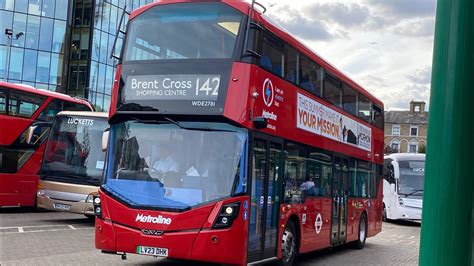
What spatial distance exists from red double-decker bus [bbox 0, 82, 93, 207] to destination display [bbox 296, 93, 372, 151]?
355 inches

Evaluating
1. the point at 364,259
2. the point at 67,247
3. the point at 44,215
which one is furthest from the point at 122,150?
the point at 44,215

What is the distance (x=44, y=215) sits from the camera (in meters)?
17.6

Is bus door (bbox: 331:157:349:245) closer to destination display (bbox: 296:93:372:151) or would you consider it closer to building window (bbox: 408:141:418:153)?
destination display (bbox: 296:93:372:151)

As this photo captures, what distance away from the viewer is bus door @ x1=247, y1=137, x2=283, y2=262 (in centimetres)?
817

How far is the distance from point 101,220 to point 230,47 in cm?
319

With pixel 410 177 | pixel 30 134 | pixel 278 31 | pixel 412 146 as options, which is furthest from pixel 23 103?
pixel 412 146

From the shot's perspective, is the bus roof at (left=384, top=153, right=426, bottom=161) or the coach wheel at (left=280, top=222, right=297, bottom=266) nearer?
the coach wheel at (left=280, top=222, right=297, bottom=266)

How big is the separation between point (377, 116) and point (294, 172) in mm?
7530

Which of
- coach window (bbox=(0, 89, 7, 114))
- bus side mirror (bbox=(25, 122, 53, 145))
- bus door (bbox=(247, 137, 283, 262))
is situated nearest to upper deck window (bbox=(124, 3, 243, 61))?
bus door (bbox=(247, 137, 283, 262))

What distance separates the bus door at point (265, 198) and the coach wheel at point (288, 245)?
368 mm

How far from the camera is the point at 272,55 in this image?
894 centimetres

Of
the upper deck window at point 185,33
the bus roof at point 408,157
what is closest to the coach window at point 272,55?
the upper deck window at point 185,33

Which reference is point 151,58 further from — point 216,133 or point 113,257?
point 113,257

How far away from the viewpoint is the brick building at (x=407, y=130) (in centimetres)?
9475
